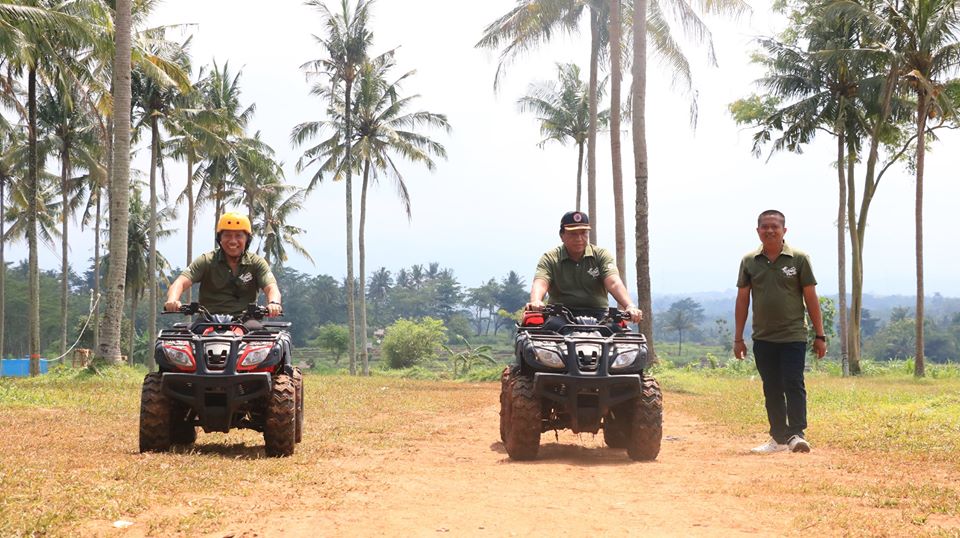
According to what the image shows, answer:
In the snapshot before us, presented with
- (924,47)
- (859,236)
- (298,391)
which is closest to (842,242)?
(859,236)

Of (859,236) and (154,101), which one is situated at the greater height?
(154,101)

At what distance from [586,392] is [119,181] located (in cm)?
1618

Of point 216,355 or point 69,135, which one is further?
point 69,135

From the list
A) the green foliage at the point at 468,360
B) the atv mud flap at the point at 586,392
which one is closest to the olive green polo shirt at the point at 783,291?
the atv mud flap at the point at 586,392

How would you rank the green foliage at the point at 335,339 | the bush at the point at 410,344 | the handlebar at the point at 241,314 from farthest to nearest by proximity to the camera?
the green foliage at the point at 335,339
the bush at the point at 410,344
the handlebar at the point at 241,314

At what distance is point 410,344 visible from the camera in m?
60.0

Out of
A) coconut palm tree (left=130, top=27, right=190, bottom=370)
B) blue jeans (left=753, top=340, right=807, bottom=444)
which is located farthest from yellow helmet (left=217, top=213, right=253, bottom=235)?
coconut palm tree (left=130, top=27, right=190, bottom=370)

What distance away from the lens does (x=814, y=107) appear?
33375 millimetres

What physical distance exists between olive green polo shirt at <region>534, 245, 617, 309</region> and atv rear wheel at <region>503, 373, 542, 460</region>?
101cm

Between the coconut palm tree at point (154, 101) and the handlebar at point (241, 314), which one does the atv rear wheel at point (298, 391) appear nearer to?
the handlebar at point (241, 314)

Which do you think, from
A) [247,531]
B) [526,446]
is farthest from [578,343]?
[247,531]

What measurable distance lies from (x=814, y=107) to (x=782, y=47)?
2404 millimetres

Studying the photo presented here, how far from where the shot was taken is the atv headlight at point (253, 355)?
748 cm

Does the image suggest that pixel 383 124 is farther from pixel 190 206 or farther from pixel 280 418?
pixel 280 418
